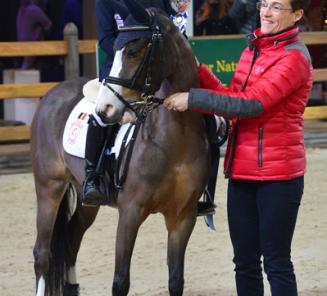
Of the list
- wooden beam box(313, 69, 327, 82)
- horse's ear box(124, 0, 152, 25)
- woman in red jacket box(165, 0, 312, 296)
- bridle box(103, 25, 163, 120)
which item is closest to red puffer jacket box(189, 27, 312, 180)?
woman in red jacket box(165, 0, 312, 296)

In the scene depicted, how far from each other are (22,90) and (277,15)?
6535 millimetres

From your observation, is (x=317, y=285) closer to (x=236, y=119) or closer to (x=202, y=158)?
(x=202, y=158)

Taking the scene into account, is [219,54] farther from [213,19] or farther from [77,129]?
[77,129]

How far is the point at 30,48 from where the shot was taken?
1023 centimetres

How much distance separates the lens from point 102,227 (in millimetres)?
7629

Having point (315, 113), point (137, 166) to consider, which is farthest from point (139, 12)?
point (315, 113)

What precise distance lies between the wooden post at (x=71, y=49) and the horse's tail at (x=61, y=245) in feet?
15.6

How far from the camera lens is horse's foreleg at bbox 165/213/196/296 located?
16.0 ft

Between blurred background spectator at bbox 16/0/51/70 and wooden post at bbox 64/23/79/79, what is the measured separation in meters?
1.71

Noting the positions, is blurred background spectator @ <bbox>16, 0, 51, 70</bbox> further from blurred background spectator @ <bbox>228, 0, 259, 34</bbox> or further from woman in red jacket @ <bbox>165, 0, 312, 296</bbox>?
woman in red jacket @ <bbox>165, 0, 312, 296</bbox>

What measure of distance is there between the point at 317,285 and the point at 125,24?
8.08ft

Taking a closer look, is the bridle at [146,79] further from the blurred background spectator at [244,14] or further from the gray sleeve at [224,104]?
the blurred background spectator at [244,14]

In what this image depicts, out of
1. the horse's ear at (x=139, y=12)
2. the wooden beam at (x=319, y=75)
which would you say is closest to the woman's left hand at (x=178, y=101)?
the horse's ear at (x=139, y=12)

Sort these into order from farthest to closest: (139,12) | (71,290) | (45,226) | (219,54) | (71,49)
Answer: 1. (219,54)
2. (71,49)
3. (71,290)
4. (45,226)
5. (139,12)
